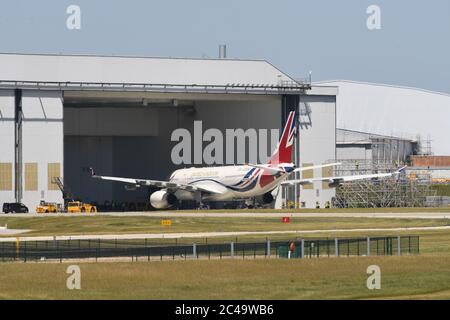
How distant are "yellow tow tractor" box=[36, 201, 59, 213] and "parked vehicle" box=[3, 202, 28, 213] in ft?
4.56

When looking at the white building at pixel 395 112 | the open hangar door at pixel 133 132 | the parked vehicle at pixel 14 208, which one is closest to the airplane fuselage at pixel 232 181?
the open hangar door at pixel 133 132

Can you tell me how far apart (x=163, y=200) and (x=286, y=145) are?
52.0ft

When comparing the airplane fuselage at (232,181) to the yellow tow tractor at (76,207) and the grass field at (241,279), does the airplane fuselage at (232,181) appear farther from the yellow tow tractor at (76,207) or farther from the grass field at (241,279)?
the grass field at (241,279)

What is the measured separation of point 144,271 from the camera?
48.2m

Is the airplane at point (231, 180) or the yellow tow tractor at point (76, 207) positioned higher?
the airplane at point (231, 180)

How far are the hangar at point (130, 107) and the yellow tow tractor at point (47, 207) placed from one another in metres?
0.82

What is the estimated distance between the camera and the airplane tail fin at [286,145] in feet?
369

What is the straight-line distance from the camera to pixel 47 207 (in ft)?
365

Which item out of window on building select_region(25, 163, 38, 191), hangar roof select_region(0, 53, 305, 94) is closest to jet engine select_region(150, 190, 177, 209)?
hangar roof select_region(0, 53, 305, 94)

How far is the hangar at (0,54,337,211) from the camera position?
370 feet

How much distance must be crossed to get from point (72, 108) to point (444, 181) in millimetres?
55750

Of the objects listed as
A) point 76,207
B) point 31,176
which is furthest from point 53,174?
point 76,207
